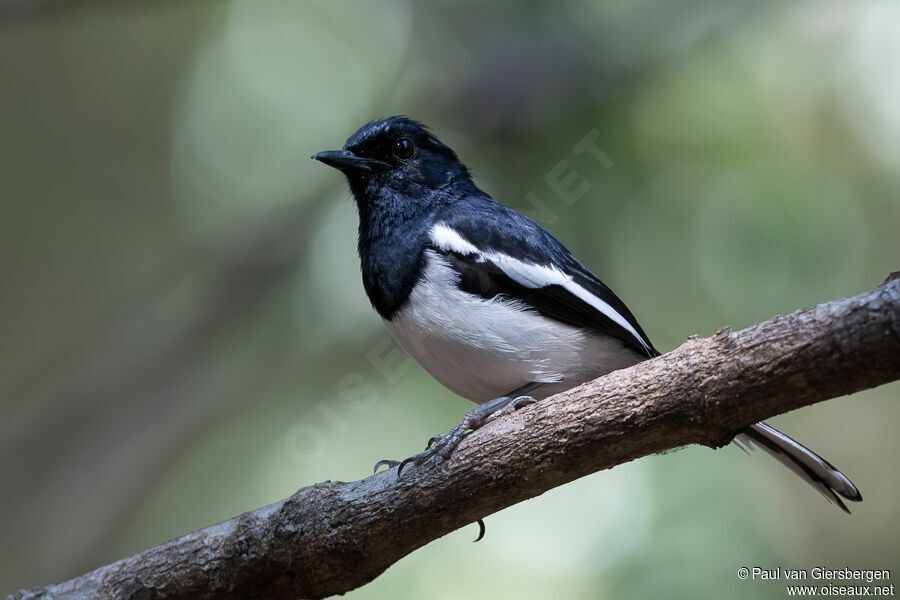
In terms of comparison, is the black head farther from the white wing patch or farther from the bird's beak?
the white wing patch

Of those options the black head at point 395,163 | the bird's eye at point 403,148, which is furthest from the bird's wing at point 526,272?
the bird's eye at point 403,148

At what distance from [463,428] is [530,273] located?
0.80 meters

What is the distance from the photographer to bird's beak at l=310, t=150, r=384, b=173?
3.80 meters

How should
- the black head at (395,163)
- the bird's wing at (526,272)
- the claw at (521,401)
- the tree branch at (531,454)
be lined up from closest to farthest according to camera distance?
the tree branch at (531,454) < the claw at (521,401) < the bird's wing at (526,272) < the black head at (395,163)

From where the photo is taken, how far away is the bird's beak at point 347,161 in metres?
3.80

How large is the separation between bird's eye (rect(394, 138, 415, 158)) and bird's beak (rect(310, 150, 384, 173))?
0.12 metres

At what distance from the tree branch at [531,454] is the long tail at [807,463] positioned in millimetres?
680

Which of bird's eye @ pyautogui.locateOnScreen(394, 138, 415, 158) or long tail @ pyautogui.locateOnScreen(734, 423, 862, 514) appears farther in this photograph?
bird's eye @ pyautogui.locateOnScreen(394, 138, 415, 158)

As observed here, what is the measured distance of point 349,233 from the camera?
20.4ft

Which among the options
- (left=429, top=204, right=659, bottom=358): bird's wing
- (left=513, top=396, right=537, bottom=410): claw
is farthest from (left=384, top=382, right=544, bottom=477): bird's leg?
(left=429, top=204, right=659, bottom=358): bird's wing

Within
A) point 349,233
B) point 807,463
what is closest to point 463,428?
point 807,463

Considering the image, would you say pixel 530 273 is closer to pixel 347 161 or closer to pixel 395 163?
pixel 395 163

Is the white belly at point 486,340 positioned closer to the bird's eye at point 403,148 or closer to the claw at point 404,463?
the claw at point 404,463

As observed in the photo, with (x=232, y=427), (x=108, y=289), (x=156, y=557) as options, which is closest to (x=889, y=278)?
(x=156, y=557)
